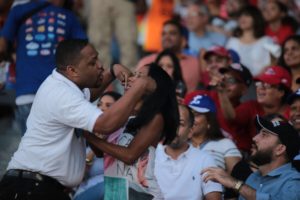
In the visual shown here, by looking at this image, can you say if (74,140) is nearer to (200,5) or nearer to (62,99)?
(62,99)

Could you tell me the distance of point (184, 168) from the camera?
7.40 m

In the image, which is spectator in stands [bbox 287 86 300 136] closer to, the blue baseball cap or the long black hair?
the blue baseball cap

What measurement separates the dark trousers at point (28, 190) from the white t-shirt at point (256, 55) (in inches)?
216

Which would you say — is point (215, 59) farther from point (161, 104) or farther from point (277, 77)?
point (161, 104)

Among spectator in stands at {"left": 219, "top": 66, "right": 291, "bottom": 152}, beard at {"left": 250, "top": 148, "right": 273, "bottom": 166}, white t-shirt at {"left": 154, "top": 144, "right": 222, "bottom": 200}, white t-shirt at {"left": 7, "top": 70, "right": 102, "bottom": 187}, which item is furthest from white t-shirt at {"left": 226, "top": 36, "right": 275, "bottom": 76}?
white t-shirt at {"left": 7, "top": 70, "right": 102, "bottom": 187}

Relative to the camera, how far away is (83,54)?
598cm

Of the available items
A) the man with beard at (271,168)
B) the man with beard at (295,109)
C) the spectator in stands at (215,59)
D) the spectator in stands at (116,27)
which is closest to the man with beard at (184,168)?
the man with beard at (271,168)

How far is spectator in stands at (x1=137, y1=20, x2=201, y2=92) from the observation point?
1060 centimetres

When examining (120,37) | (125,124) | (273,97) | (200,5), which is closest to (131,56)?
(120,37)

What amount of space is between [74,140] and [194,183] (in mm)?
1716

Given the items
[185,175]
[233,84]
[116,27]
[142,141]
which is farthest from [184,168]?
[116,27]

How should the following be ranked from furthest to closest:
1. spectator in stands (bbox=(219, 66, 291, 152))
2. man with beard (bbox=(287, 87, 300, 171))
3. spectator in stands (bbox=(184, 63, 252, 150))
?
spectator in stands (bbox=(184, 63, 252, 150)), spectator in stands (bbox=(219, 66, 291, 152)), man with beard (bbox=(287, 87, 300, 171))

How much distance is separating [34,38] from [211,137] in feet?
6.42

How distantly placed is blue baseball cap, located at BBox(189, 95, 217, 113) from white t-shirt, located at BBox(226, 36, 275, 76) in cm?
239
